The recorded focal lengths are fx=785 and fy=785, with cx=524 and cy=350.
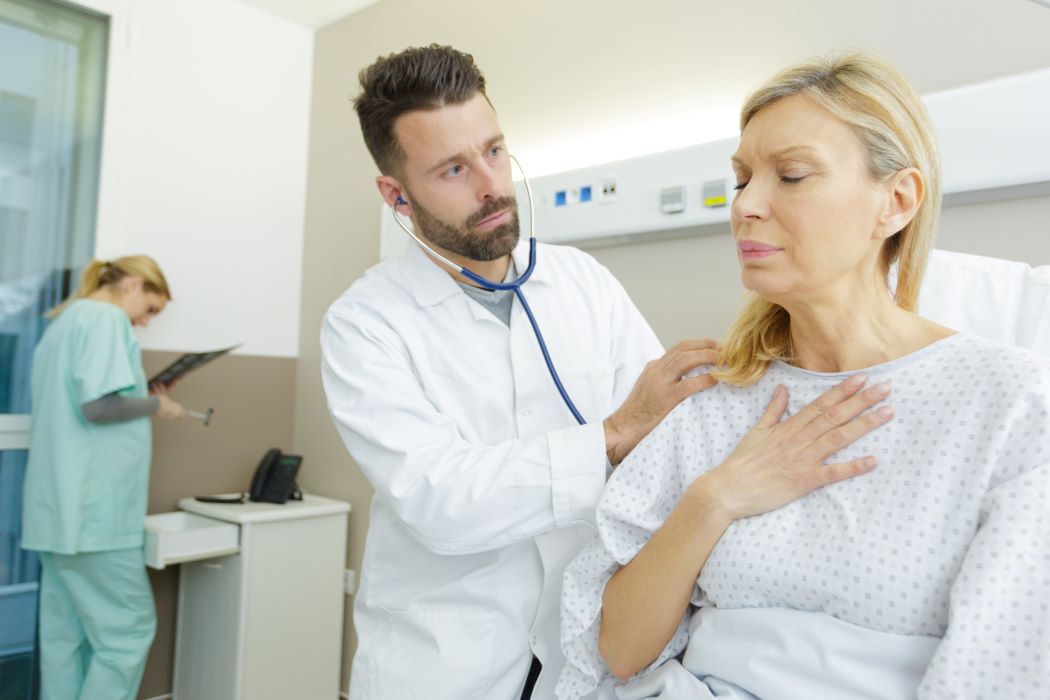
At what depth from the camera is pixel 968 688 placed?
2.37 feet

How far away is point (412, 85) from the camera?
1335 mm

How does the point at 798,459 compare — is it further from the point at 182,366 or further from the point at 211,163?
the point at 211,163

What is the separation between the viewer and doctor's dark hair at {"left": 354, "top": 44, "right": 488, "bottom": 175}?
1.33m

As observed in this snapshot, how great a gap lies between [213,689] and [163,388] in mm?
981

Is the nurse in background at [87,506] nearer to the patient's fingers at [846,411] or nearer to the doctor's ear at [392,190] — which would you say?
the doctor's ear at [392,190]

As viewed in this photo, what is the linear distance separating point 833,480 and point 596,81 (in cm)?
166

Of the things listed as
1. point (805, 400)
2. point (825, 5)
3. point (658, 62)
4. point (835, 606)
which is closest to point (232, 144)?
point (658, 62)

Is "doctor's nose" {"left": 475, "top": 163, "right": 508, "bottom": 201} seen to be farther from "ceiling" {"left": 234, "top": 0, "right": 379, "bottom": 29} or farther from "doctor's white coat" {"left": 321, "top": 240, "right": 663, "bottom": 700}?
"ceiling" {"left": 234, "top": 0, "right": 379, "bottom": 29}

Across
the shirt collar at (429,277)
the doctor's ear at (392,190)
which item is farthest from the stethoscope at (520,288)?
the doctor's ear at (392,190)

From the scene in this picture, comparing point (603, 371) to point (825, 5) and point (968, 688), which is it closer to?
point (968, 688)

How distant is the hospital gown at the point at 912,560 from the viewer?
2.40ft

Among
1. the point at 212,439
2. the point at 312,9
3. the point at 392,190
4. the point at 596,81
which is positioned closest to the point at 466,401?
the point at 392,190

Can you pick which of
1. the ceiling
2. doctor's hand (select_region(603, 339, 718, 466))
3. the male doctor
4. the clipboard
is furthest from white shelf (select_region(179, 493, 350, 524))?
Result: the ceiling

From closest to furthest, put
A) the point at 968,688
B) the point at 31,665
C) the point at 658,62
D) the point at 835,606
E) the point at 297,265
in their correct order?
1. the point at 968,688
2. the point at 835,606
3. the point at 658,62
4. the point at 31,665
5. the point at 297,265
